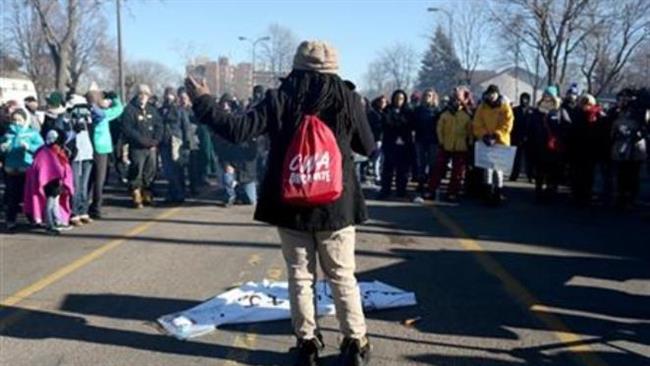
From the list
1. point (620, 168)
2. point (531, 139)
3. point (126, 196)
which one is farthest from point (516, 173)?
point (126, 196)

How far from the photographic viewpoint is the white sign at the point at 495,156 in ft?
39.8

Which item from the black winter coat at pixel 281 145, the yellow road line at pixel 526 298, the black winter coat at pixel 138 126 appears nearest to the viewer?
the black winter coat at pixel 281 145

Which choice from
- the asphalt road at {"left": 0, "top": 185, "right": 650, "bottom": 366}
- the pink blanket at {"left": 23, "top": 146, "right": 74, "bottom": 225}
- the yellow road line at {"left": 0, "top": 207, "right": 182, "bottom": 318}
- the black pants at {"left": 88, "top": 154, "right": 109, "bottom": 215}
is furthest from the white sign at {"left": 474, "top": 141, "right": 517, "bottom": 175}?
the pink blanket at {"left": 23, "top": 146, "right": 74, "bottom": 225}

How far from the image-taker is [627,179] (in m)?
12.1

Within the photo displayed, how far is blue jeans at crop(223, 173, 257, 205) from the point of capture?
1299cm

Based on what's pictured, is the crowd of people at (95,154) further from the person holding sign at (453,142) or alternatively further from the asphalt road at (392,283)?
the person holding sign at (453,142)

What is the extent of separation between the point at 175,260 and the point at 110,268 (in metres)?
0.72

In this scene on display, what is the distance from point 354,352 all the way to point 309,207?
3.18 ft

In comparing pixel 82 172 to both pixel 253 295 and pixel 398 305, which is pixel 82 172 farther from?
pixel 398 305

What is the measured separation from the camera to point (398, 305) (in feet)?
20.7

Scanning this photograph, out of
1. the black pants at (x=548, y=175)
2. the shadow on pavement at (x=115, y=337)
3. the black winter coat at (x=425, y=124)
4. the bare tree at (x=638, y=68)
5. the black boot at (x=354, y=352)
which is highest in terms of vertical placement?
the bare tree at (x=638, y=68)

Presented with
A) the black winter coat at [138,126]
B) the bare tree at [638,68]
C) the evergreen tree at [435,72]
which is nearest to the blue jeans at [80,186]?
the black winter coat at [138,126]

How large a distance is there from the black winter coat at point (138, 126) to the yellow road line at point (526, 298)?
5.19 m

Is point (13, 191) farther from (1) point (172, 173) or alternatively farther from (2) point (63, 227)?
(1) point (172, 173)
